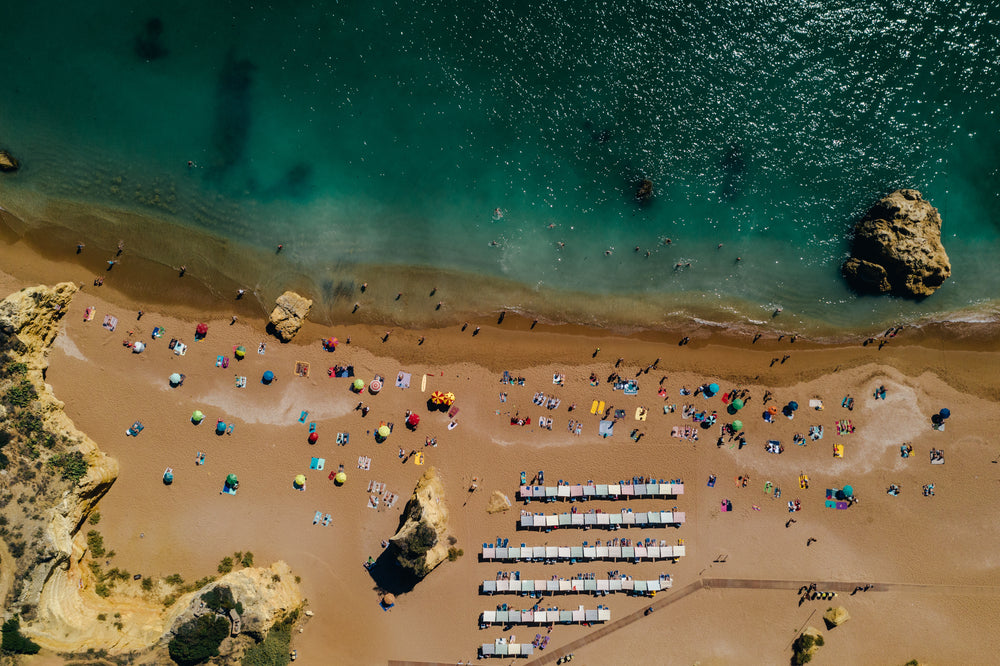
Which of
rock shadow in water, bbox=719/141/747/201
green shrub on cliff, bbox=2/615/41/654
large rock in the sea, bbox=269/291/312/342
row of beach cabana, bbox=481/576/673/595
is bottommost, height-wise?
green shrub on cliff, bbox=2/615/41/654

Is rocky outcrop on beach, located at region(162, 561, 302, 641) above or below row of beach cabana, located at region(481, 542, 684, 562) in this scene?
below

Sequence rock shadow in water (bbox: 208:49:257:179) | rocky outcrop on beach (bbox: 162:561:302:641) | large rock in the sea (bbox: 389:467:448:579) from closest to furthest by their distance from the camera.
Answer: rocky outcrop on beach (bbox: 162:561:302:641) → large rock in the sea (bbox: 389:467:448:579) → rock shadow in water (bbox: 208:49:257:179)

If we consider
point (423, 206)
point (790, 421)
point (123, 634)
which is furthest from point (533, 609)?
point (423, 206)

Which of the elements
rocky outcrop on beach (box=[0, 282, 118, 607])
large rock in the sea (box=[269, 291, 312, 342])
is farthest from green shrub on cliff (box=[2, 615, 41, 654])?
large rock in the sea (box=[269, 291, 312, 342])

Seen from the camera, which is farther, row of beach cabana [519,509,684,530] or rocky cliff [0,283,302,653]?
row of beach cabana [519,509,684,530]

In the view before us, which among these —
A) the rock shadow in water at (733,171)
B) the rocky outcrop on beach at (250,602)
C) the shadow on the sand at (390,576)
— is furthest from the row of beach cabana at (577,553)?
the rock shadow in water at (733,171)

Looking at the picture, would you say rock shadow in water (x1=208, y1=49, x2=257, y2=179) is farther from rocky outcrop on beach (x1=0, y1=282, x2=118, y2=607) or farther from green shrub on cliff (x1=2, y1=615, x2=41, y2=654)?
green shrub on cliff (x1=2, y1=615, x2=41, y2=654)

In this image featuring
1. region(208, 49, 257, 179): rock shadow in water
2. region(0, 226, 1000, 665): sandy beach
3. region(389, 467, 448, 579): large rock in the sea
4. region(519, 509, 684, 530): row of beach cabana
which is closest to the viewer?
region(389, 467, 448, 579): large rock in the sea
